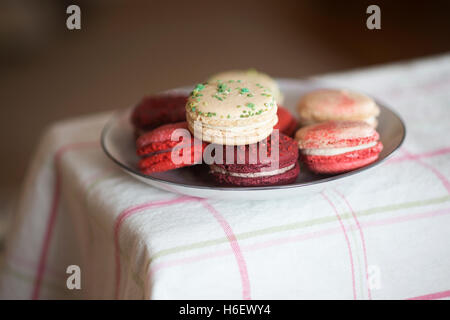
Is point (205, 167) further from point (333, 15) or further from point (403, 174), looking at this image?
point (333, 15)

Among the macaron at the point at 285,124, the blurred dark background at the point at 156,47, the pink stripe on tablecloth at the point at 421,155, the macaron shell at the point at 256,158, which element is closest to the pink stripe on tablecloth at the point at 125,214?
the macaron shell at the point at 256,158

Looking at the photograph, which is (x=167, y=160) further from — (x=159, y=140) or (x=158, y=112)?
(x=158, y=112)

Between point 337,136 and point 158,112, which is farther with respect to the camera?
point 158,112

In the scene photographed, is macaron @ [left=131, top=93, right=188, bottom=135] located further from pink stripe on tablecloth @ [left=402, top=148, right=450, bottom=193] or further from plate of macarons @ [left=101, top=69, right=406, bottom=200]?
pink stripe on tablecloth @ [left=402, top=148, right=450, bottom=193]

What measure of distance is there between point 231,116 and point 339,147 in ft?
0.66

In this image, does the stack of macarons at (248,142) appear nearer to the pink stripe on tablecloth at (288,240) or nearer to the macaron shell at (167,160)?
the macaron shell at (167,160)

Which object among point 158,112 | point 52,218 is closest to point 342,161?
point 158,112

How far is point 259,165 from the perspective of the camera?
0.79 metres

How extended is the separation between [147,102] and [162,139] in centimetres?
23

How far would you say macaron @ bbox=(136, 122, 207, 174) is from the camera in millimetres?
805

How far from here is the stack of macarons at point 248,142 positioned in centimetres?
80

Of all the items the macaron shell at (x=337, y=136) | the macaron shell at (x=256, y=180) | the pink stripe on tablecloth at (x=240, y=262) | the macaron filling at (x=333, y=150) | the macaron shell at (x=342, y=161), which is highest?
the macaron shell at (x=337, y=136)
